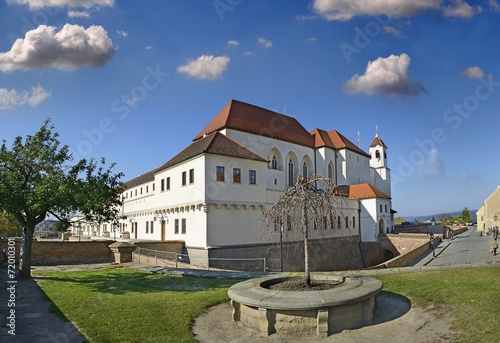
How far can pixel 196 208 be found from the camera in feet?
89.3

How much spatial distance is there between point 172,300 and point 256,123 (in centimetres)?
3108

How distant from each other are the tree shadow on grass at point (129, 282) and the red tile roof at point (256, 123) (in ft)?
71.9

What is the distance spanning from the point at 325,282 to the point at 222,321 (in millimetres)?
3218

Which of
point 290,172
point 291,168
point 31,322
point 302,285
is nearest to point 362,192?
point 291,168

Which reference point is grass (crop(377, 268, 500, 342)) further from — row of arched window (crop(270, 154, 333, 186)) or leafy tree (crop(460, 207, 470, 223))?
leafy tree (crop(460, 207, 470, 223))

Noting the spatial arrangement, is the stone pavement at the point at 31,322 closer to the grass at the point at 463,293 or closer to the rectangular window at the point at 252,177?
the grass at the point at 463,293

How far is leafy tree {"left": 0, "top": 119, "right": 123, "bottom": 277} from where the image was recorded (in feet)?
45.6

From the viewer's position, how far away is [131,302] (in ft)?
33.3

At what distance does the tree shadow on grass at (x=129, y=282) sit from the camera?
12.5m

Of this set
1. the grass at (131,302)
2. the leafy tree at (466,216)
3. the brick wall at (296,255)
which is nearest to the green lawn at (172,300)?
the grass at (131,302)

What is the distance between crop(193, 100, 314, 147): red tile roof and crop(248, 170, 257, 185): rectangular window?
7980 mm

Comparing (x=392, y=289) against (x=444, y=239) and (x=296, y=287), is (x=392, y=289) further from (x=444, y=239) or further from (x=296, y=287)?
(x=444, y=239)

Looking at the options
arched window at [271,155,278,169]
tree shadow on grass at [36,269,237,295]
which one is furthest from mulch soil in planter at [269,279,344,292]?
arched window at [271,155,278,169]

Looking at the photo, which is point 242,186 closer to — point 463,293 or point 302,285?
point 302,285
